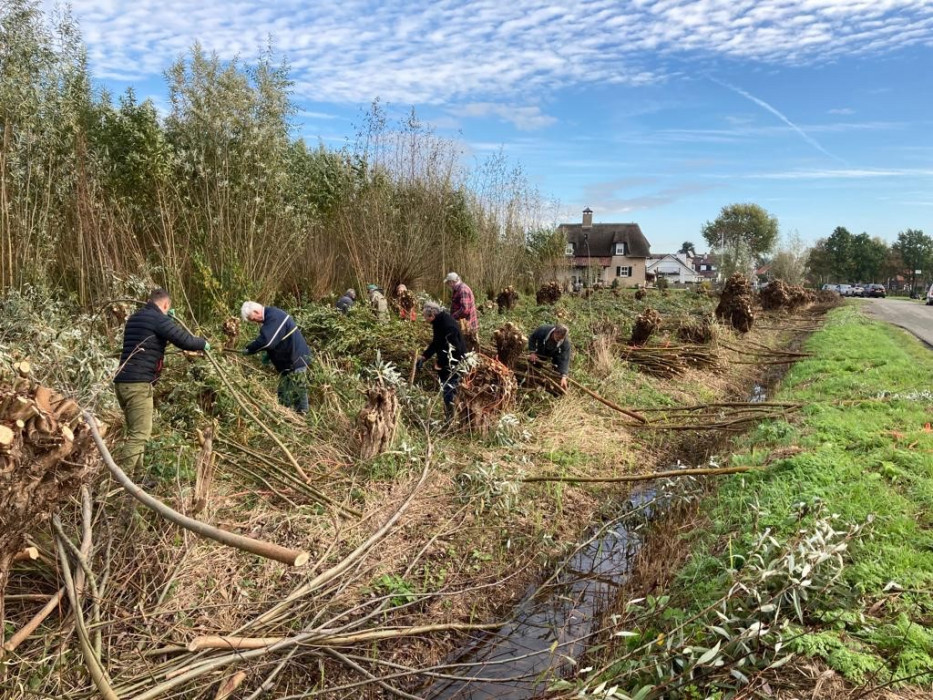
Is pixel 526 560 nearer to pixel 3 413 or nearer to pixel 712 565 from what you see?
pixel 712 565

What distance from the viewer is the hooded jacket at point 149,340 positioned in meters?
5.13

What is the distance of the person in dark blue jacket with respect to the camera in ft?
21.4

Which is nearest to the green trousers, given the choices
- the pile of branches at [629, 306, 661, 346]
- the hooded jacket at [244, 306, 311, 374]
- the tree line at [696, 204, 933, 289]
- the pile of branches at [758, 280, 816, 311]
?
the hooded jacket at [244, 306, 311, 374]

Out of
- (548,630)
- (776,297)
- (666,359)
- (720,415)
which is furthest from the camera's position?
(776,297)

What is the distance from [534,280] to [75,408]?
23.0 metres

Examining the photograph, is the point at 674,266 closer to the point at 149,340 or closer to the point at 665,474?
the point at 665,474

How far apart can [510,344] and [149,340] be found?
14.9 feet

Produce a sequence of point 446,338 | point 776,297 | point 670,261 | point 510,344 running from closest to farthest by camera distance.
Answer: point 446,338 < point 510,344 < point 776,297 < point 670,261

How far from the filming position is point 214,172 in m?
9.91

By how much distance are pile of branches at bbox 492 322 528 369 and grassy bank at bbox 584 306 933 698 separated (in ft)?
10.1

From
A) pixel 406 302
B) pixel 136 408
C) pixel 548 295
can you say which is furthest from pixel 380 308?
pixel 548 295

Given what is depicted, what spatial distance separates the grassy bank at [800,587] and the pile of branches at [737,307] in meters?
10.3

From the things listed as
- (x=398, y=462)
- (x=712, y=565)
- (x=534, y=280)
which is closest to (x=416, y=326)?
(x=398, y=462)

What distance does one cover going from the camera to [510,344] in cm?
821
